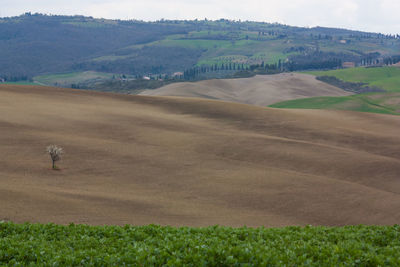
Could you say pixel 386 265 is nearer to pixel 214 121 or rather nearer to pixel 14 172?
pixel 14 172

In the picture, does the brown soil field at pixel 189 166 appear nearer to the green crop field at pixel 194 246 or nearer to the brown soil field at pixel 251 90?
the green crop field at pixel 194 246

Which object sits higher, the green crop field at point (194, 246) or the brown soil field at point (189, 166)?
the green crop field at point (194, 246)

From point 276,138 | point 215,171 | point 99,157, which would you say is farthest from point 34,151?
point 276,138

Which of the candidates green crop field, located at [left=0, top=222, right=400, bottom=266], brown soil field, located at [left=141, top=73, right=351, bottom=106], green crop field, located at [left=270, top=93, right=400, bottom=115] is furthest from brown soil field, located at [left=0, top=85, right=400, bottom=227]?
brown soil field, located at [left=141, top=73, right=351, bottom=106]

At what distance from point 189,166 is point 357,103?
96.1 meters

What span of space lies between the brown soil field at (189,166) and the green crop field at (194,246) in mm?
8832

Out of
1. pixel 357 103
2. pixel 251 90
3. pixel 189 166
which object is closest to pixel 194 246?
pixel 189 166

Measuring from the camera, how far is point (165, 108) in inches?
2864

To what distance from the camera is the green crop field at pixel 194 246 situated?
43.6 feet

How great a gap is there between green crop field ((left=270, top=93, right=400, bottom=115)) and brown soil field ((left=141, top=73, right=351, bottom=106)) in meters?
18.5

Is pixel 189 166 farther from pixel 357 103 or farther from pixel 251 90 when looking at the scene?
pixel 251 90

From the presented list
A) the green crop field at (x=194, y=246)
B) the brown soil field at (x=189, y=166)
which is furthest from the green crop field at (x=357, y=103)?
the green crop field at (x=194, y=246)

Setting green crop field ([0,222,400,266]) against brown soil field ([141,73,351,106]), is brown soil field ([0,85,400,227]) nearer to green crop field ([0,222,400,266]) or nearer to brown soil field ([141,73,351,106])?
green crop field ([0,222,400,266])

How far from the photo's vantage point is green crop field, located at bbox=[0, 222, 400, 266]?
13.3 metres
